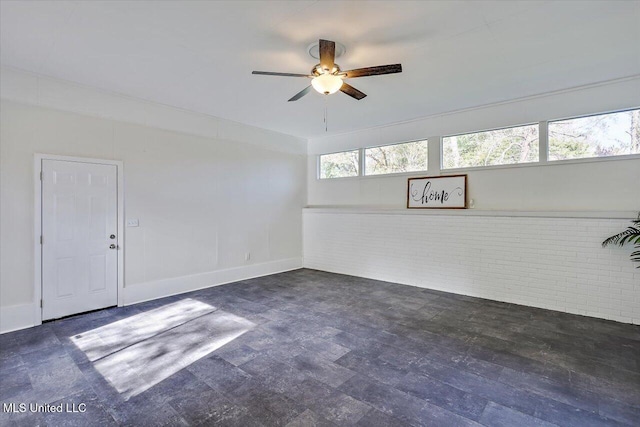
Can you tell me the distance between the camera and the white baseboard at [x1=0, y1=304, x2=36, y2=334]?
356 cm

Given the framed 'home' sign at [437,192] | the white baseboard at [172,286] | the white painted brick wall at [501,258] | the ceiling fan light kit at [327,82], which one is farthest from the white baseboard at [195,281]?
the ceiling fan light kit at [327,82]

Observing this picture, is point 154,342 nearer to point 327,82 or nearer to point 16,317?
point 16,317

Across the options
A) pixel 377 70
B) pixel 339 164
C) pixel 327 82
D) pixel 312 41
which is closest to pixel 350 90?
pixel 327 82

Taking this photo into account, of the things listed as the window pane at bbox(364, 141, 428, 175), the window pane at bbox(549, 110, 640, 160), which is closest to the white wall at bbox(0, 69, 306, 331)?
the window pane at bbox(364, 141, 428, 175)

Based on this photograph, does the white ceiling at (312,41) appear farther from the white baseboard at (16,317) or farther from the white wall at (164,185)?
the white baseboard at (16,317)

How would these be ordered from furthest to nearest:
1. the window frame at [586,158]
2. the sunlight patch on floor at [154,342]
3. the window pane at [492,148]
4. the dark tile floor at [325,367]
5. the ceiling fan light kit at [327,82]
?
the window pane at [492,148] < the window frame at [586,158] < the ceiling fan light kit at [327,82] < the sunlight patch on floor at [154,342] < the dark tile floor at [325,367]

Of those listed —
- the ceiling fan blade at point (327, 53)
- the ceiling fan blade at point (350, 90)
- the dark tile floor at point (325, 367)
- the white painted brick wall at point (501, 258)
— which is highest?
the ceiling fan blade at point (327, 53)

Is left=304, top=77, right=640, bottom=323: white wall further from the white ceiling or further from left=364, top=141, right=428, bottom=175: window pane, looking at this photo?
the white ceiling

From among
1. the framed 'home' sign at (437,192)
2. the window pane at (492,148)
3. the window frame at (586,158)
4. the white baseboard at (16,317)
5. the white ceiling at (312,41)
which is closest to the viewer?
the white ceiling at (312,41)

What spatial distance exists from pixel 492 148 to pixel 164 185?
530cm

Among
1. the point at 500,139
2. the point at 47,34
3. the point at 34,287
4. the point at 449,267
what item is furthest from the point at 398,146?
the point at 34,287

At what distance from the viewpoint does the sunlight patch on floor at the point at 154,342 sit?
104 inches

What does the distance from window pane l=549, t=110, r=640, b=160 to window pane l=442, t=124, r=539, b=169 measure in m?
0.26

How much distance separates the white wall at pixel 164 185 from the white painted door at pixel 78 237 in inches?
6.5
